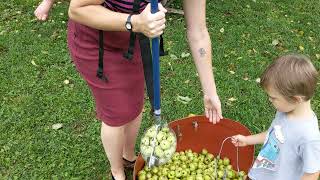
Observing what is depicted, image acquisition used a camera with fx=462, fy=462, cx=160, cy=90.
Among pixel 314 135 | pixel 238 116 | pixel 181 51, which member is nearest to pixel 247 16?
pixel 181 51

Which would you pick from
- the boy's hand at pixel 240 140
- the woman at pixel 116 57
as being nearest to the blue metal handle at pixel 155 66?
the woman at pixel 116 57

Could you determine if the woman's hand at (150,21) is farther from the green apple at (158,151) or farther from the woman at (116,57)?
the green apple at (158,151)

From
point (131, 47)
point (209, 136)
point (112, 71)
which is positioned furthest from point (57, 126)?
point (131, 47)

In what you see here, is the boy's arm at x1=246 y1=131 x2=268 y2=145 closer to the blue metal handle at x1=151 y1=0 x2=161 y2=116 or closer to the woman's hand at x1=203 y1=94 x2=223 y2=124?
the woman's hand at x1=203 y1=94 x2=223 y2=124

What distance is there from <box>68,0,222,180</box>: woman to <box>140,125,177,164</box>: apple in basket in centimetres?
16

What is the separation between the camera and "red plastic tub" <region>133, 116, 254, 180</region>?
9.26 feet

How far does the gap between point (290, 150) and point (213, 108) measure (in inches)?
20.3

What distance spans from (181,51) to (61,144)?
156 centimetres

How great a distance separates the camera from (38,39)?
176 inches

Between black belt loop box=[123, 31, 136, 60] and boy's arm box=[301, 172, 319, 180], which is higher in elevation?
black belt loop box=[123, 31, 136, 60]

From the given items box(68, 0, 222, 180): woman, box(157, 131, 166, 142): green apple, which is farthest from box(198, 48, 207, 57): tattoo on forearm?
box(157, 131, 166, 142): green apple

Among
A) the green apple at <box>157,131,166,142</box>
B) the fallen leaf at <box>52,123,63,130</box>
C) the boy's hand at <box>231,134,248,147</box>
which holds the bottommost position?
the fallen leaf at <box>52,123,63,130</box>

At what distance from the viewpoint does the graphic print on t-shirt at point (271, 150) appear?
2.29 metres

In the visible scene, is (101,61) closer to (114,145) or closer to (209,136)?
(114,145)
